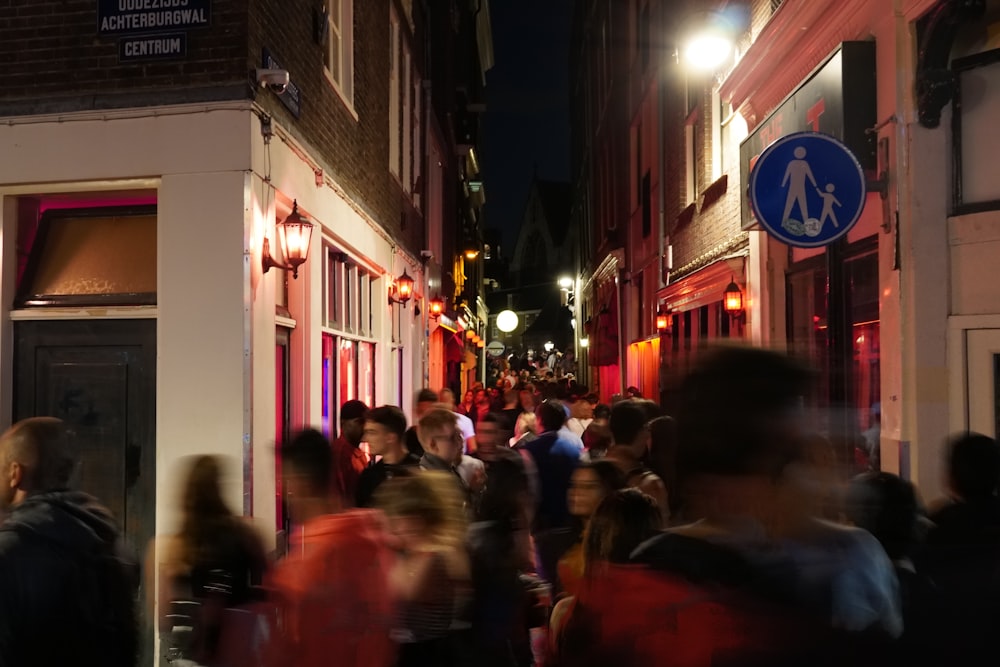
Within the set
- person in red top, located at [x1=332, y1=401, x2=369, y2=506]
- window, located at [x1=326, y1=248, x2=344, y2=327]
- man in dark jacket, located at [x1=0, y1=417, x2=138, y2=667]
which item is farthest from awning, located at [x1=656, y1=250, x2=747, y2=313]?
man in dark jacket, located at [x1=0, y1=417, x2=138, y2=667]

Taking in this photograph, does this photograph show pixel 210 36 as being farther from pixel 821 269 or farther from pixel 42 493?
pixel 821 269

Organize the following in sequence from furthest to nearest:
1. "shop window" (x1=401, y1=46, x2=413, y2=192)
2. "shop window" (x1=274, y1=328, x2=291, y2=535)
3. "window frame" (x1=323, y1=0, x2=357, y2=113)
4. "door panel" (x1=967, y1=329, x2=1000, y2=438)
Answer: "shop window" (x1=401, y1=46, x2=413, y2=192)
"window frame" (x1=323, y1=0, x2=357, y2=113)
"shop window" (x1=274, y1=328, x2=291, y2=535)
"door panel" (x1=967, y1=329, x2=1000, y2=438)

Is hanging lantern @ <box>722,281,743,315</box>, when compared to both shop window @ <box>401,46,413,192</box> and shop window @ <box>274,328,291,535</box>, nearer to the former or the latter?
shop window @ <box>401,46,413,192</box>

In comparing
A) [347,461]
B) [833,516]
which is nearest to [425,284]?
[347,461]

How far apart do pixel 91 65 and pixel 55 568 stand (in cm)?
440

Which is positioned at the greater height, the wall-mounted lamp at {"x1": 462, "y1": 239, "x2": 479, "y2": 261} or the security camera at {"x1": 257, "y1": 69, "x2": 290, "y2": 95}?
the wall-mounted lamp at {"x1": 462, "y1": 239, "x2": 479, "y2": 261}

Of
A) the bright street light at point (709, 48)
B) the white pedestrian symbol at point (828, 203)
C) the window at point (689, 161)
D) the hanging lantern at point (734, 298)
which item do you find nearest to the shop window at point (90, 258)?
the white pedestrian symbol at point (828, 203)

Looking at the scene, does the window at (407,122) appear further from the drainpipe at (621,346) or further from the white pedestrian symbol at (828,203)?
the white pedestrian symbol at (828,203)

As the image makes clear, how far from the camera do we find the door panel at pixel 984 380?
6.27 metres

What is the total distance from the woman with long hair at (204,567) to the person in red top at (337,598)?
0.23 m

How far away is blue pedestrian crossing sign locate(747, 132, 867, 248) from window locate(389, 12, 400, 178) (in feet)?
28.1

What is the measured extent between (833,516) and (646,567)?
923mm

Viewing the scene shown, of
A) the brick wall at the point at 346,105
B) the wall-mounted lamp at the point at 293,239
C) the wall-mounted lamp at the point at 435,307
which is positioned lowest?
the wall-mounted lamp at the point at 293,239

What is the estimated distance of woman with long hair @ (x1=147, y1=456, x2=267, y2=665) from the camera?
3.46 m
